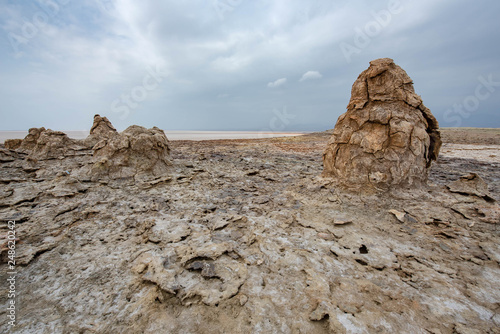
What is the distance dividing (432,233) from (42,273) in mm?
5504

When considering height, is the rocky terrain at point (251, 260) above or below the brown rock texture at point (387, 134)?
below

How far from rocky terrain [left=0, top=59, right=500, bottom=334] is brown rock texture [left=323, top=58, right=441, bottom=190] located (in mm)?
30

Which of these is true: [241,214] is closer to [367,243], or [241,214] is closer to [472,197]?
[367,243]

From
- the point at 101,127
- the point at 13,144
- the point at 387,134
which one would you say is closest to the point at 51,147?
the point at 101,127

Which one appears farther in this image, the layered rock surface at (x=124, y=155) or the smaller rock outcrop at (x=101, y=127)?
the smaller rock outcrop at (x=101, y=127)

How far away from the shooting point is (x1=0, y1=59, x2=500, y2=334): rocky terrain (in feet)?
6.77

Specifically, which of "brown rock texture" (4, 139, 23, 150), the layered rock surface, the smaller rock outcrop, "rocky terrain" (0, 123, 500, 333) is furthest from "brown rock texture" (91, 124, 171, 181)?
"brown rock texture" (4, 139, 23, 150)

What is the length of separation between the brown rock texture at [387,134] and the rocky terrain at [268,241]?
0.03 meters

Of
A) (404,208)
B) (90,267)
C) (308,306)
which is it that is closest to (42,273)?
(90,267)

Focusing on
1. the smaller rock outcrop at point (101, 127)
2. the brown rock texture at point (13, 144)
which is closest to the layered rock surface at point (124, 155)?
the smaller rock outcrop at point (101, 127)

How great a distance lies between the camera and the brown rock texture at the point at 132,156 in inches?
236

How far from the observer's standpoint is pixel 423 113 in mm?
5070

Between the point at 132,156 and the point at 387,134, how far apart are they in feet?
22.2

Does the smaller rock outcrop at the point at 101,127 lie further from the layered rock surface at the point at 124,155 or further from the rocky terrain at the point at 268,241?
the rocky terrain at the point at 268,241
